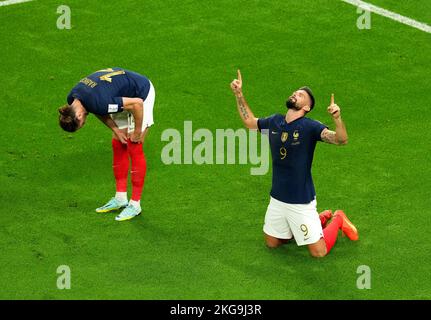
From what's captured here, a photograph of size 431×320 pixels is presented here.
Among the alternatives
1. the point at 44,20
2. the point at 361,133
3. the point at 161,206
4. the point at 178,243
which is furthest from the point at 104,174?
the point at 44,20

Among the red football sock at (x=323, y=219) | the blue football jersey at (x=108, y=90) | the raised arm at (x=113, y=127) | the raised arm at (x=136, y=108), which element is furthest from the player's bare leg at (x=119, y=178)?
the red football sock at (x=323, y=219)

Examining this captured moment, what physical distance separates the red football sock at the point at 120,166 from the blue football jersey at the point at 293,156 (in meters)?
1.88

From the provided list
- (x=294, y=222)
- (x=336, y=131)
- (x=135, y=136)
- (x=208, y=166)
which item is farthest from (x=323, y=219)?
(x=135, y=136)

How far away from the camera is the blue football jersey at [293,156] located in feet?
37.3

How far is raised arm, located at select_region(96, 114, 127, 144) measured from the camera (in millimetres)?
12217

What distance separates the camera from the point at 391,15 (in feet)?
56.6

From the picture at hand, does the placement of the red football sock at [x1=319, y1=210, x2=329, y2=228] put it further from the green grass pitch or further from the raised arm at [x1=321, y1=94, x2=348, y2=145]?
the raised arm at [x1=321, y1=94, x2=348, y2=145]

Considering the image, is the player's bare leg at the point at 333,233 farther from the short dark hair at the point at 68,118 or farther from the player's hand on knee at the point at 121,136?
the short dark hair at the point at 68,118

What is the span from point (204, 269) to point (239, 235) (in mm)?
832

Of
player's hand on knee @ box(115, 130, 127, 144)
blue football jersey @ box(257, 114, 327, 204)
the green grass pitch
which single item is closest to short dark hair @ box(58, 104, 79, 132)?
→ player's hand on knee @ box(115, 130, 127, 144)

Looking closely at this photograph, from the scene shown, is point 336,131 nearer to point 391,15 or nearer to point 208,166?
point 208,166

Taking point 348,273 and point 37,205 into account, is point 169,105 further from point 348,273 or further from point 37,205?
point 348,273

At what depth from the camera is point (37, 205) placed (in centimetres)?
1274

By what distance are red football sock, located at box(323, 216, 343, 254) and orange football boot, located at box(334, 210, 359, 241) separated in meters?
0.04
